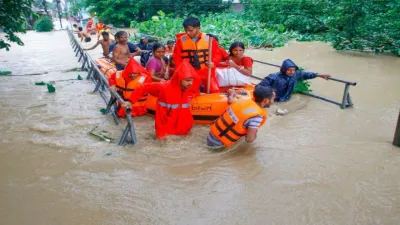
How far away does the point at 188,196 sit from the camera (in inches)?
116

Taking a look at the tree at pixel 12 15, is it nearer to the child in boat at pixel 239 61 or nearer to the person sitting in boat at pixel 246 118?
the child in boat at pixel 239 61

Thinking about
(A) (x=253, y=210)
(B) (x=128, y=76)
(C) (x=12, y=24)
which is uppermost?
(C) (x=12, y=24)

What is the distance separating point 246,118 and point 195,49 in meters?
1.87

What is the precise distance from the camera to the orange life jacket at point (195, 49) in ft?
15.7

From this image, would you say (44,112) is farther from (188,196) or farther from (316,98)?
(316,98)

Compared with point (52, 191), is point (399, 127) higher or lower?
higher

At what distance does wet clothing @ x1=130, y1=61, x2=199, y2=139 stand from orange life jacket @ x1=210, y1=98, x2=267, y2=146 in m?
0.51

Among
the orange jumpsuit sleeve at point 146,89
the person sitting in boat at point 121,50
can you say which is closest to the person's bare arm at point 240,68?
the orange jumpsuit sleeve at point 146,89

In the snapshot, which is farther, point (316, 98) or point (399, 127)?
point (316, 98)

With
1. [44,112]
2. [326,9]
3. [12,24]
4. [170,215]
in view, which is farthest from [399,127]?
[326,9]

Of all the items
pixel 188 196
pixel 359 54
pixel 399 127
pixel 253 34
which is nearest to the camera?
pixel 188 196

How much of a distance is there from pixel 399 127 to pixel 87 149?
3.92 metres

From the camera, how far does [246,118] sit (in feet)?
11.1

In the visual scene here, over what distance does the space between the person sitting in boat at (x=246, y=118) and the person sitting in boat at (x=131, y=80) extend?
175 cm
